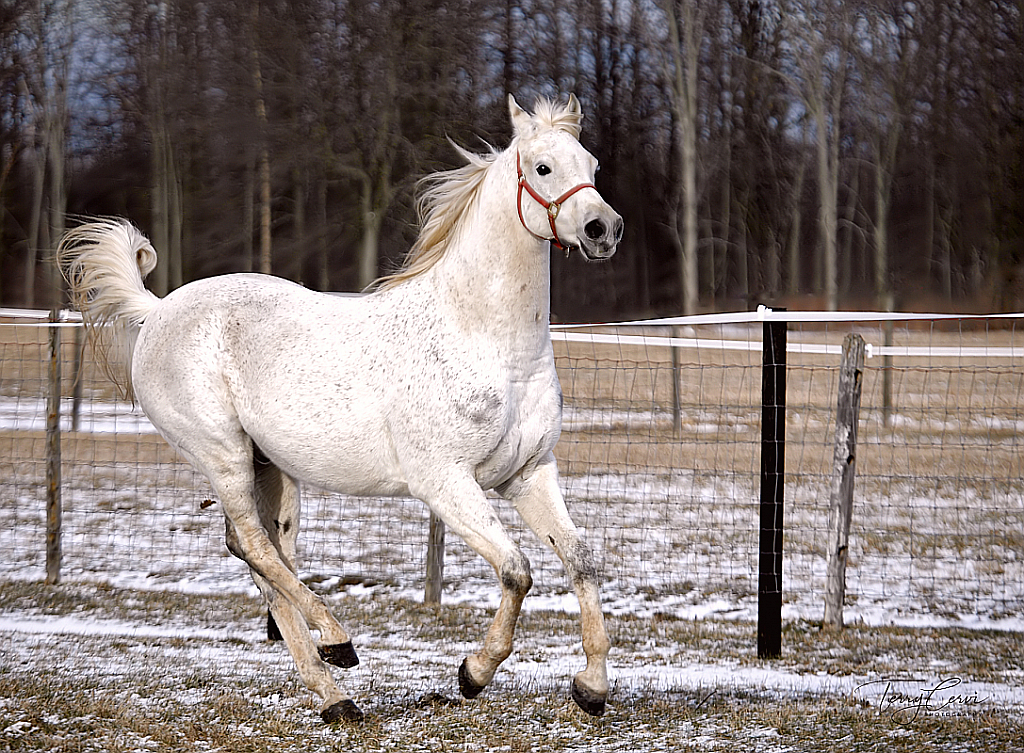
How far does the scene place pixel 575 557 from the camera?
12.4 feet

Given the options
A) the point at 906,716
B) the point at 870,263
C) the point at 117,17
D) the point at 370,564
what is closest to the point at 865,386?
the point at 370,564

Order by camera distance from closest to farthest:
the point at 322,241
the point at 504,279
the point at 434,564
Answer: the point at 504,279 → the point at 434,564 → the point at 322,241

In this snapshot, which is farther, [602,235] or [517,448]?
[517,448]

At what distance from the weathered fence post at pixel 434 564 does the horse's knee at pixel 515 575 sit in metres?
2.63

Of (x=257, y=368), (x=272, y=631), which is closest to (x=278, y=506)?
(x=257, y=368)

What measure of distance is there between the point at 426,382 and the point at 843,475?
3022mm

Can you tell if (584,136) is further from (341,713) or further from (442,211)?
(341,713)

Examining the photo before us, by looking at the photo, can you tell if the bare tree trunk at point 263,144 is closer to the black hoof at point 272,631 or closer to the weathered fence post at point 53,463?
the weathered fence post at point 53,463

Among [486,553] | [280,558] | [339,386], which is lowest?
[280,558]

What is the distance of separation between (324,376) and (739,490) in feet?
19.7

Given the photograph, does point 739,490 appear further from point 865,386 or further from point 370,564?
point 865,386

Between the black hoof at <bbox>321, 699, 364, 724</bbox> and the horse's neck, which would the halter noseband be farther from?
the black hoof at <bbox>321, 699, 364, 724</bbox>

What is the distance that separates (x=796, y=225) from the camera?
27203 mm

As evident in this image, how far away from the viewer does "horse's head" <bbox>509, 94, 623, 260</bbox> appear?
342cm
